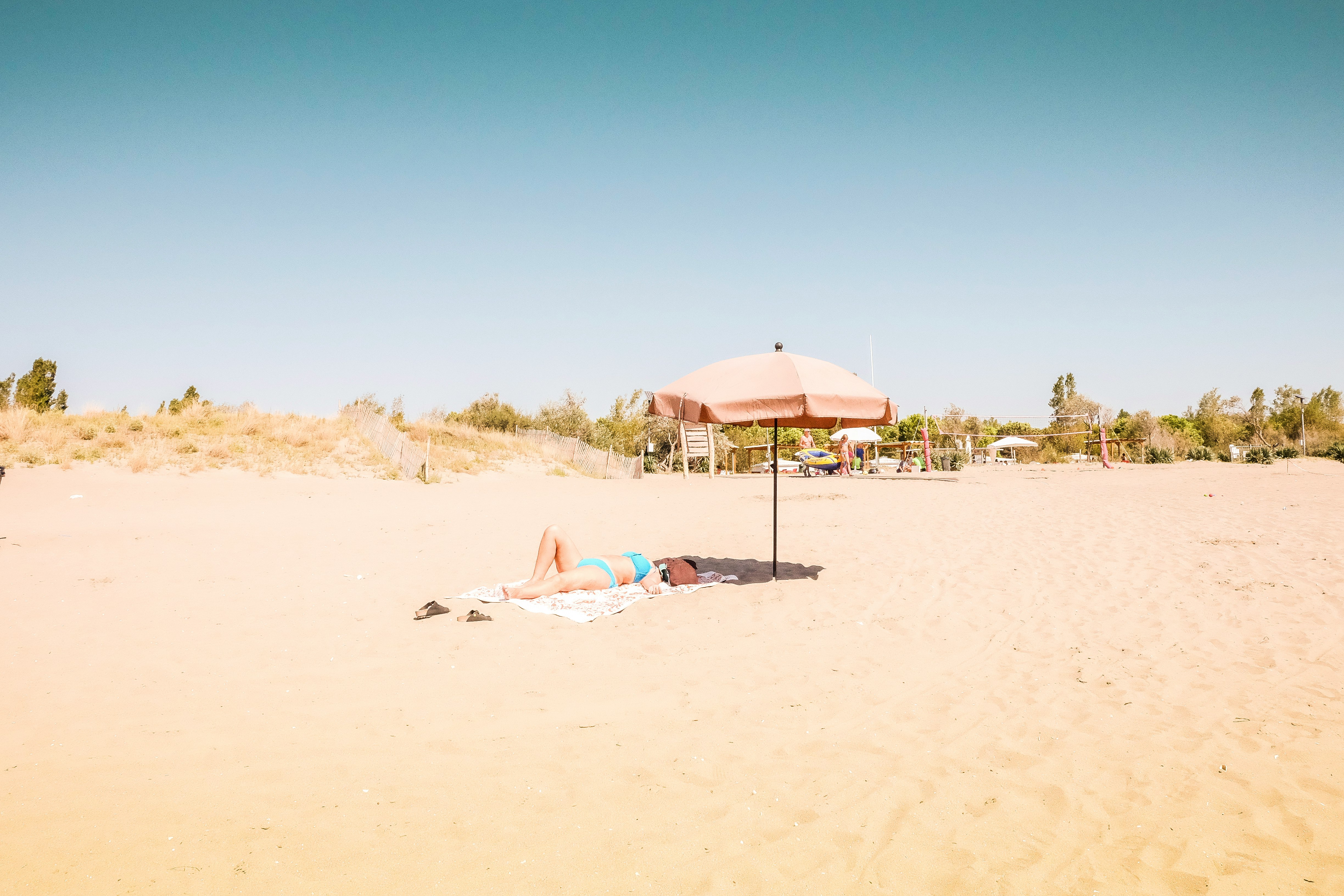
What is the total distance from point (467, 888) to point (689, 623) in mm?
3707

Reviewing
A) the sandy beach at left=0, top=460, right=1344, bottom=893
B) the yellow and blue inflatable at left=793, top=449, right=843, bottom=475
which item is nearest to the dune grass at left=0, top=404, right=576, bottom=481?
the yellow and blue inflatable at left=793, top=449, right=843, bottom=475

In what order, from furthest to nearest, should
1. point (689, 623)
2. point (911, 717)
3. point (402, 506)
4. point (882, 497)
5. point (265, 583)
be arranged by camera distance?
point (882, 497), point (402, 506), point (265, 583), point (689, 623), point (911, 717)

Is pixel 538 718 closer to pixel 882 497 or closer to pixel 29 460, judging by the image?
pixel 882 497

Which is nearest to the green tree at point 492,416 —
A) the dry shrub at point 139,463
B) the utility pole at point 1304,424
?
the dry shrub at point 139,463

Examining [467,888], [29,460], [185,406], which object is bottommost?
[467,888]

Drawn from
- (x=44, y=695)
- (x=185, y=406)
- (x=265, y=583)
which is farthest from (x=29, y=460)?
(x=44, y=695)

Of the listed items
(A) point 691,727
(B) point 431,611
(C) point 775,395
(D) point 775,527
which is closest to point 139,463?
(B) point 431,611

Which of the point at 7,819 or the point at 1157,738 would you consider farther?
the point at 1157,738

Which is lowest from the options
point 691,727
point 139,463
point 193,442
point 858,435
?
point 691,727

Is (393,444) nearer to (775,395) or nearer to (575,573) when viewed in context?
(575,573)

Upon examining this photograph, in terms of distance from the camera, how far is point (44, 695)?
4098 mm

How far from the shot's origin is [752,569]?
838 centimetres

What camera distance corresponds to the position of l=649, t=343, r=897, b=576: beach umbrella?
6129mm

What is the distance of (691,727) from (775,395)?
3.13 meters
